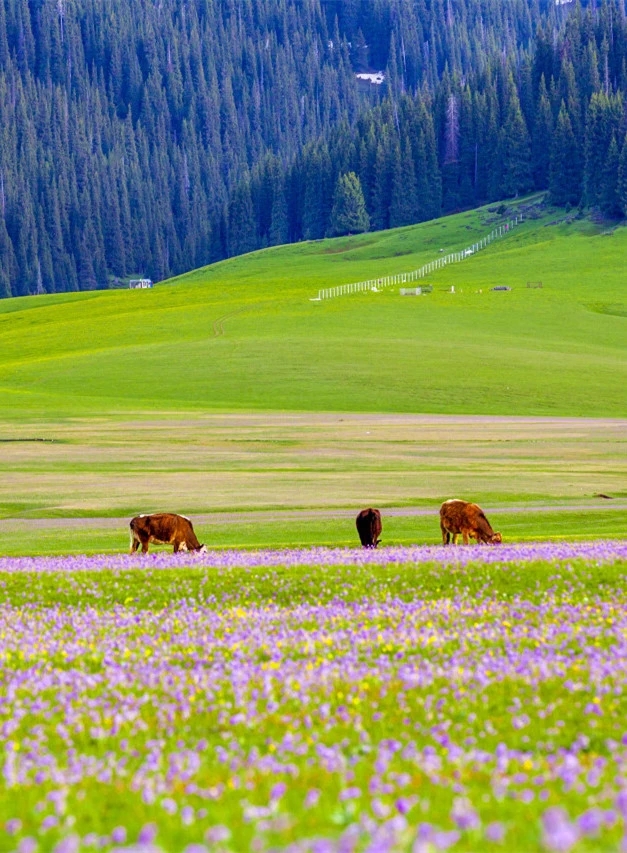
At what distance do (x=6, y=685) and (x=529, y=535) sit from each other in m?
21.4

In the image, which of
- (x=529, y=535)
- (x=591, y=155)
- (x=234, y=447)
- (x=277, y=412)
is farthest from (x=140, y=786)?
(x=591, y=155)

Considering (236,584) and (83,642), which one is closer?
(83,642)

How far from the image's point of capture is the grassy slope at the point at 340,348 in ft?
281

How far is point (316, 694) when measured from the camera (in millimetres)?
12586

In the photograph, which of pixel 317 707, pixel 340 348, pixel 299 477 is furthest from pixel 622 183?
pixel 317 707

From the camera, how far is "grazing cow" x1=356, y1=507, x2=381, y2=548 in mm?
28781

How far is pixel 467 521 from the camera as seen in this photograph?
95.1 feet

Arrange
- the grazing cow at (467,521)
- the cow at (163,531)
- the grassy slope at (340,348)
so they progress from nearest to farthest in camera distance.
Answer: the cow at (163,531), the grazing cow at (467,521), the grassy slope at (340,348)

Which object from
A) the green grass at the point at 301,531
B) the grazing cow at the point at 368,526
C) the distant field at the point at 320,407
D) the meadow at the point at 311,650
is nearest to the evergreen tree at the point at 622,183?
the distant field at the point at 320,407

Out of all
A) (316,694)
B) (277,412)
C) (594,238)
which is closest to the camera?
(316,694)

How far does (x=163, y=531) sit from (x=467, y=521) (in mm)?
6975

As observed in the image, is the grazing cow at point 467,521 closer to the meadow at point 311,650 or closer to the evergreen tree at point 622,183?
the meadow at point 311,650

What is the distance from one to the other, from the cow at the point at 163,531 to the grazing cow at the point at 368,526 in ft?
12.0

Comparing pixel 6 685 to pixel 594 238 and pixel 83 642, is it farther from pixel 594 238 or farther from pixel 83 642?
pixel 594 238
